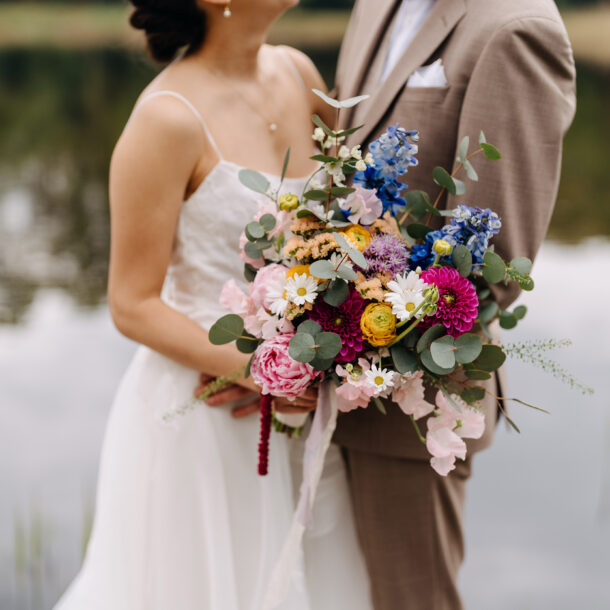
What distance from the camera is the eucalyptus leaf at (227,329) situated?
150 cm

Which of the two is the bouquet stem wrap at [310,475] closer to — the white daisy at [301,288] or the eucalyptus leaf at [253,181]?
the white daisy at [301,288]

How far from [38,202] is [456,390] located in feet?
26.8

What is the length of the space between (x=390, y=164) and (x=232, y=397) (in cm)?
73

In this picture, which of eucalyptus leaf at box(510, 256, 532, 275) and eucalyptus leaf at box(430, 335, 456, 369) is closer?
eucalyptus leaf at box(430, 335, 456, 369)

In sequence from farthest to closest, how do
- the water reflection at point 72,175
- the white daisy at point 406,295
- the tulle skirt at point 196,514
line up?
the water reflection at point 72,175 < the tulle skirt at point 196,514 < the white daisy at point 406,295

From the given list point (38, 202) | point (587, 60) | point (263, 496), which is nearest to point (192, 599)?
point (263, 496)

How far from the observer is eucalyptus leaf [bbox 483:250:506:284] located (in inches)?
56.4

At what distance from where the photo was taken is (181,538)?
1.92m

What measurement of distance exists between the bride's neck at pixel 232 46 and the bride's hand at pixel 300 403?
0.82 m

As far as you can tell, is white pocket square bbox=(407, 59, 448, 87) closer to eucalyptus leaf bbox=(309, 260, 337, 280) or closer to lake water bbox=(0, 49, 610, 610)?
eucalyptus leaf bbox=(309, 260, 337, 280)

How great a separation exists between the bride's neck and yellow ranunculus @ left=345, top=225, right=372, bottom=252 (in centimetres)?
69

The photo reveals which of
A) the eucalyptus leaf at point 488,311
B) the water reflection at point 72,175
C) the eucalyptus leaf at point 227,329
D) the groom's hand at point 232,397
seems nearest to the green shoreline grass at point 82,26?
the water reflection at point 72,175

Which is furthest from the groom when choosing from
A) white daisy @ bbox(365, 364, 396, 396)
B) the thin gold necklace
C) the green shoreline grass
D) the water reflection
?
the green shoreline grass

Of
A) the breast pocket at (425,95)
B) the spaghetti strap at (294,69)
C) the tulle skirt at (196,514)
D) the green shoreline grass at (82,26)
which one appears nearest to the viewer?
the breast pocket at (425,95)
